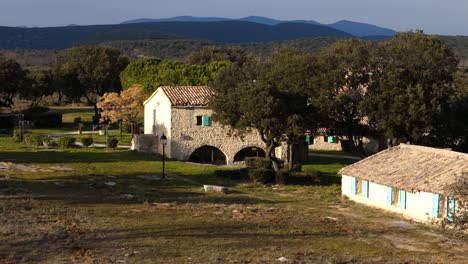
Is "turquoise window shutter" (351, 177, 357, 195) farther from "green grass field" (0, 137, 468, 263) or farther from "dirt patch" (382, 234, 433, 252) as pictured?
"dirt patch" (382, 234, 433, 252)

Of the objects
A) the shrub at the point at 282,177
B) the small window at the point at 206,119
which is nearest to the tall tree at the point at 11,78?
the small window at the point at 206,119

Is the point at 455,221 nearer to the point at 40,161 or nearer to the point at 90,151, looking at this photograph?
the point at 40,161

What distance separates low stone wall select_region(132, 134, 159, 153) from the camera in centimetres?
5291

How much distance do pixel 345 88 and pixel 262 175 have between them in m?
9.18

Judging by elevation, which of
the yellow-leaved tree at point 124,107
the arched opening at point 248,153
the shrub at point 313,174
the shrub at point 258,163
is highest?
the yellow-leaved tree at point 124,107

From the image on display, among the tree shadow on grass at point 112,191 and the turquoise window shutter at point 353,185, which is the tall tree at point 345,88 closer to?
the turquoise window shutter at point 353,185

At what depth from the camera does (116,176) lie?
4091 centimetres

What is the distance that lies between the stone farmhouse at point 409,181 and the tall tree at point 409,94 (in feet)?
16.3

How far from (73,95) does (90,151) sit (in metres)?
39.9

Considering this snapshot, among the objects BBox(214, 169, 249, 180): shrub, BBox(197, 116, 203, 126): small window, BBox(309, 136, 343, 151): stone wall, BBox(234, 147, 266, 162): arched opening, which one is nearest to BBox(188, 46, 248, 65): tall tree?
BBox(309, 136, 343, 151): stone wall

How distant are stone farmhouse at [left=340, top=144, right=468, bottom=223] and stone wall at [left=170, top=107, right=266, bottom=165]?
14.6 m

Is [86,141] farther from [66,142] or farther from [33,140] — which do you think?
[33,140]

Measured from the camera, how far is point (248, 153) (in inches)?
2074

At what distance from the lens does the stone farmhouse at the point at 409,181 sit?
96.6ft
